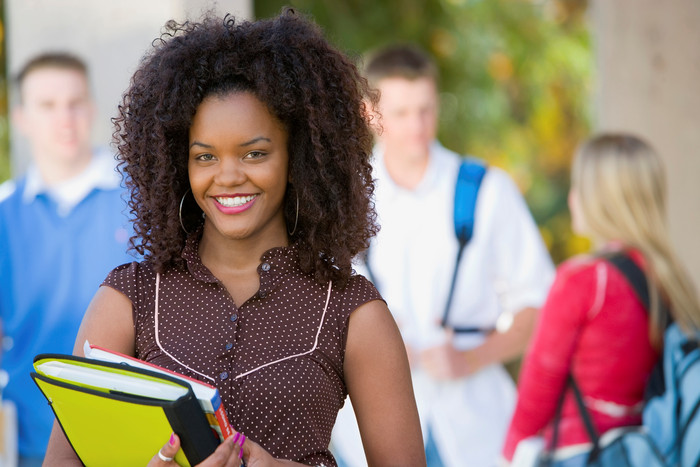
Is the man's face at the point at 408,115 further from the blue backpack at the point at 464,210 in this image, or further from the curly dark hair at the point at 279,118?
the curly dark hair at the point at 279,118

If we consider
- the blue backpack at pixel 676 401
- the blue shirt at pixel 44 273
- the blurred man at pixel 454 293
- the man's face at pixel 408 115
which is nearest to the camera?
the blue backpack at pixel 676 401

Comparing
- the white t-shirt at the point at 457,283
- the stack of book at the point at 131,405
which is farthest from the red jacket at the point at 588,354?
the stack of book at the point at 131,405

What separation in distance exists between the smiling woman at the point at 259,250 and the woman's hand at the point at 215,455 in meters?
0.18

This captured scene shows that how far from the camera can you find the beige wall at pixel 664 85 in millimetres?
5844

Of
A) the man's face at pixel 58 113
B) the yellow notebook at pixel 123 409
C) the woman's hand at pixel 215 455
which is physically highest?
the man's face at pixel 58 113

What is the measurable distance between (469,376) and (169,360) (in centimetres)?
206

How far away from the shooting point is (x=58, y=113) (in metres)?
4.26

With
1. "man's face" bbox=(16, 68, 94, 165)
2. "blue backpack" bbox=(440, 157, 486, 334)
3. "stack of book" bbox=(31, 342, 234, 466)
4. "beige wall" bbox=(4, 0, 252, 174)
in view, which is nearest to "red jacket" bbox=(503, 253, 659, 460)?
"blue backpack" bbox=(440, 157, 486, 334)

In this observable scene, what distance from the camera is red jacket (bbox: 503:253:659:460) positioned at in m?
3.33

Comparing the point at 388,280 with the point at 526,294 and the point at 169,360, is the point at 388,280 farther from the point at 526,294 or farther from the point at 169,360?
the point at 169,360

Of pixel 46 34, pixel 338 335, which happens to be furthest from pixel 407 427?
pixel 46 34

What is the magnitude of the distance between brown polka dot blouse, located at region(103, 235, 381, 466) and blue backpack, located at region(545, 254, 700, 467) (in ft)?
4.56

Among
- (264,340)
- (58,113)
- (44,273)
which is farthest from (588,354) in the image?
(58,113)

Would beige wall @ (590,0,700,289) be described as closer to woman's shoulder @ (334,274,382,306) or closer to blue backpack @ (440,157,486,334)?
blue backpack @ (440,157,486,334)
